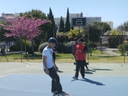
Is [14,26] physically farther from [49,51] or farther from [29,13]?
[49,51]

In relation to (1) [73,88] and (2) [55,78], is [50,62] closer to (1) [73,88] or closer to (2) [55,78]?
(2) [55,78]

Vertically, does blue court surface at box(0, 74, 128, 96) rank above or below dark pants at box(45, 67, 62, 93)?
below

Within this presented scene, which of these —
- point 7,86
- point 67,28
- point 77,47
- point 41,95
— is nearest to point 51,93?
point 41,95

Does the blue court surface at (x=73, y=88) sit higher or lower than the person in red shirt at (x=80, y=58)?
lower

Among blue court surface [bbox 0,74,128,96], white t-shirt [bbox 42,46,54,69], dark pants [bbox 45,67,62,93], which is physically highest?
white t-shirt [bbox 42,46,54,69]

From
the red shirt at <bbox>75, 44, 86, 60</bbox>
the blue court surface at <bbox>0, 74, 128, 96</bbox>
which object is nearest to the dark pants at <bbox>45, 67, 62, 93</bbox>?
the blue court surface at <bbox>0, 74, 128, 96</bbox>

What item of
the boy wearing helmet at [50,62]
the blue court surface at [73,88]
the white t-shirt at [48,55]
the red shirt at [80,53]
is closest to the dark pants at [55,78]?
the boy wearing helmet at [50,62]

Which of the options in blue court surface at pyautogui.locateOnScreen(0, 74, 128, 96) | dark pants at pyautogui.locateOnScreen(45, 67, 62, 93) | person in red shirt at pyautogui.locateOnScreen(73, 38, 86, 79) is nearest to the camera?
dark pants at pyautogui.locateOnScreen(45, 67, 62, 93)

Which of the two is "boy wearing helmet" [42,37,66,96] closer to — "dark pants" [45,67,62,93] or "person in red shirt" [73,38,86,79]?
"dark pants" [45,67,62,93]

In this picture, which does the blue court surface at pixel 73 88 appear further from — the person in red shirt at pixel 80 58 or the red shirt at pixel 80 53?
the red shirt at pixel 80 53

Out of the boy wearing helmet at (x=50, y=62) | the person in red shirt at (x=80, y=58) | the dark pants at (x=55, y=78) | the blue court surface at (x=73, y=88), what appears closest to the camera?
the boy wearing helmet at (x=50, y=62)

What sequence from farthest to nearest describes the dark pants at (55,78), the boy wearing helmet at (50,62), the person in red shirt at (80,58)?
the person in red shirt at (80,58) < the dark pants at (55,78) < the boy wearing helmet at (50,62)

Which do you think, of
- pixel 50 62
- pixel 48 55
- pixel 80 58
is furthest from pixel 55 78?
pixel 80 58

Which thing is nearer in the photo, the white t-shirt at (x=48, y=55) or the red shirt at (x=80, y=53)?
the white t-shirt at (x=48, y=55)
